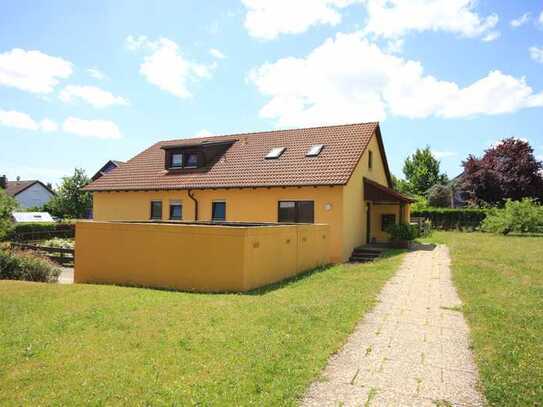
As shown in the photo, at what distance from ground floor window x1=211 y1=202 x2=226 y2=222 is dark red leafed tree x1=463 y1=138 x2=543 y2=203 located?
2801 cm

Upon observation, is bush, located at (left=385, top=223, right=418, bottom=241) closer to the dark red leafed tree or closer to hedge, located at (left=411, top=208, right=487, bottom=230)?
hedge, located at (left=411, top=208, right=487, bottom=230)

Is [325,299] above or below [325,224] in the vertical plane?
below

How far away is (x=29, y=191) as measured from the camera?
2488 inches

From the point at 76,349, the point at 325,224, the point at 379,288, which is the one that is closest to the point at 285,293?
the point at 379,288

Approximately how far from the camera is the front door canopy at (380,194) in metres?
19.6

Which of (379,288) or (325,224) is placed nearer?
(379,288)

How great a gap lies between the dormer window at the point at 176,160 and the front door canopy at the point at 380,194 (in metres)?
10.5

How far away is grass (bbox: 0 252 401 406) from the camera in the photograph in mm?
4340

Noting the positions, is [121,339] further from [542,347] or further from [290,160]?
[290,160]

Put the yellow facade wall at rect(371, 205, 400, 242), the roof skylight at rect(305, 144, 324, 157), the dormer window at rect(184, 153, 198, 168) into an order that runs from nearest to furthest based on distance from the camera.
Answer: the roof skylight at rect(305, 144, 324, 157), the dormer window at rect(184, 153, 198, 168), the yellow facade wall at rect(371, 205, 400, 242)

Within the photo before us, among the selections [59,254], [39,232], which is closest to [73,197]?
[39,232]

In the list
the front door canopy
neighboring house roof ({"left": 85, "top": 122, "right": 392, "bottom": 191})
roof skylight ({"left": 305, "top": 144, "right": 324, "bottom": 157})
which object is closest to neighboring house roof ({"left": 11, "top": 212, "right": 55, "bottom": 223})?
neighboring house roof ({"left": 85, "top": 122, "right": 392, "bottom": 191})

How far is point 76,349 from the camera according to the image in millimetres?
5594

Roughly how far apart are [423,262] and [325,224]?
3.89 meters
